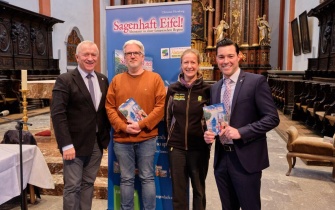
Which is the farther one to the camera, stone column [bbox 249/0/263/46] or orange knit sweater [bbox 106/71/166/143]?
stone column [bbox 249/0/263/46]

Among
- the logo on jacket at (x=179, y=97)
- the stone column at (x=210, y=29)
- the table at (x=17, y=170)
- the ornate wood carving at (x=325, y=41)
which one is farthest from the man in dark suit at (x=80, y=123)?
the stone column at (x=210, y=29)

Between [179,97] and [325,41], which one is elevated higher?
[325,41]

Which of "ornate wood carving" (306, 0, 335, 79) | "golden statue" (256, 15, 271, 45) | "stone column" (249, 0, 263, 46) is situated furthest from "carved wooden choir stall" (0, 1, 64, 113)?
"ornate wood carving" (306, 0, 335, 79)

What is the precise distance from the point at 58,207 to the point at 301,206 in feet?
8.19

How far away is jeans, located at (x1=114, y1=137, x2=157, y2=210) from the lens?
8.09 feet

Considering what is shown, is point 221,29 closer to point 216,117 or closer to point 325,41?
point 325,41

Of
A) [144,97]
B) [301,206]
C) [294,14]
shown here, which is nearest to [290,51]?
[294,14]

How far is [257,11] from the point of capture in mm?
13516

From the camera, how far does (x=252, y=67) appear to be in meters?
13.8

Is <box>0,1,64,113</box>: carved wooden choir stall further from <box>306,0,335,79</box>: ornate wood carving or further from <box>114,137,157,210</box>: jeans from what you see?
<box>306,0,335,79</box>: ornate wood carving

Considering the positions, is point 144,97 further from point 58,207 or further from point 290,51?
point 290,51

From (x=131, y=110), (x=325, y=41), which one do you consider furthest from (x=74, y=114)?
(x=325, y=41)

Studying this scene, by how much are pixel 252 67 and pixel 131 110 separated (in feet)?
40.2

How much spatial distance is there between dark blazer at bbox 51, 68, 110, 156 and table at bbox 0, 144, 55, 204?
54 centimetres
